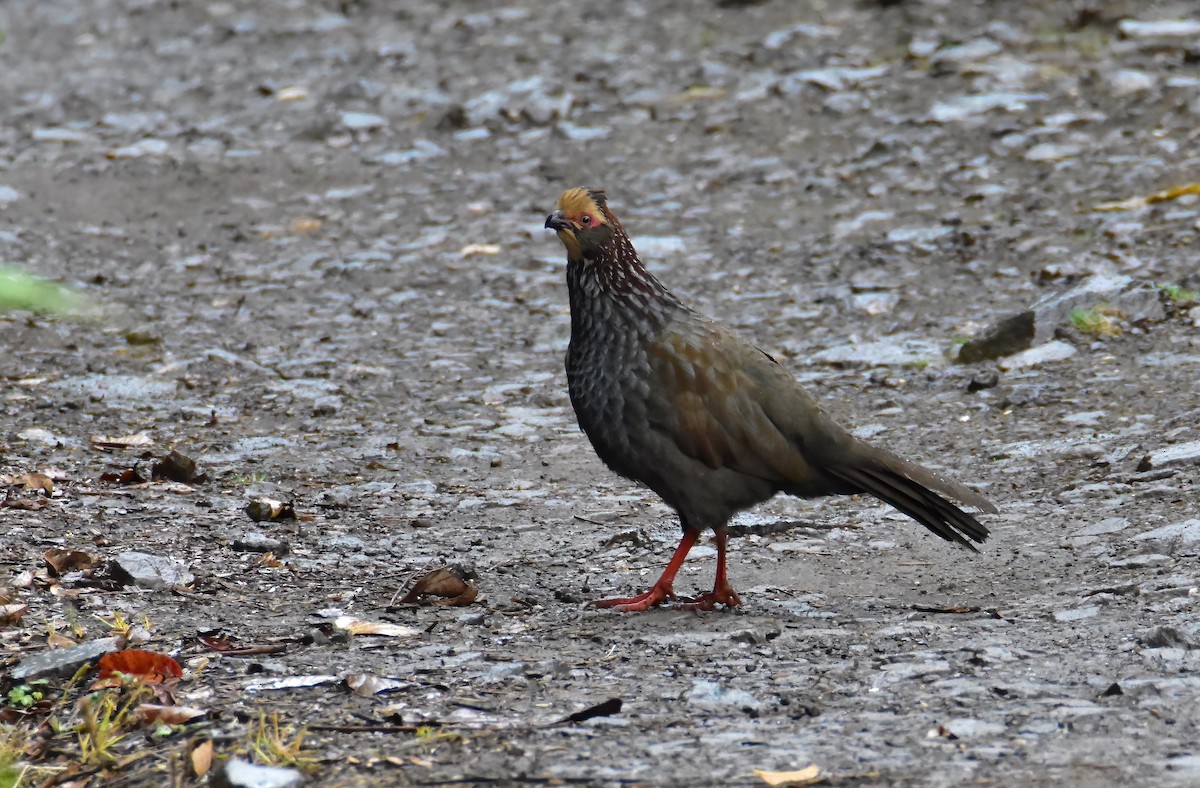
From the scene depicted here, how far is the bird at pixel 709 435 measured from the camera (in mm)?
5199

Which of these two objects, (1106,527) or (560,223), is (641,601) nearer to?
(560,223)

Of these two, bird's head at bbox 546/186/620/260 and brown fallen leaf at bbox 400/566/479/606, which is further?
bird's head at bbox 546/186/620/260

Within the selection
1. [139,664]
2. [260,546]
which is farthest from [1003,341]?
[139,664]

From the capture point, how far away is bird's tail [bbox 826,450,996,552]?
521 cm

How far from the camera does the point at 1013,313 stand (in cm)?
842

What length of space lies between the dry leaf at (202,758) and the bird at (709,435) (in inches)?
70.5

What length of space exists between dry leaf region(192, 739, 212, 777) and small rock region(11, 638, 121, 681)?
2.39ft

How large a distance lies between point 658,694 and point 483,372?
442cm

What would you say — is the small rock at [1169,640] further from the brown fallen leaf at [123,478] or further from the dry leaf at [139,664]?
the brown fallen leaf at [123,478]

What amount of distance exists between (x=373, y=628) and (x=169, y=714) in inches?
36.0

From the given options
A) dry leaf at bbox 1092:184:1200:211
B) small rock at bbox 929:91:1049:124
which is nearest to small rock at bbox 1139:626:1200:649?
dry leaf at bbox 1092:184:1200:211

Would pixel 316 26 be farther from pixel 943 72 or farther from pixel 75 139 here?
pixel 943 72

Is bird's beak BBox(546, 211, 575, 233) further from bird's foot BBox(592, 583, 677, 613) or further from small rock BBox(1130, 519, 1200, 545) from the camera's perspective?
small rock BBox(1130, 519, 1200, 545)

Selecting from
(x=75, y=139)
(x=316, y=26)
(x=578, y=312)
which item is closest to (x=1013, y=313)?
(x=578, y=312)
